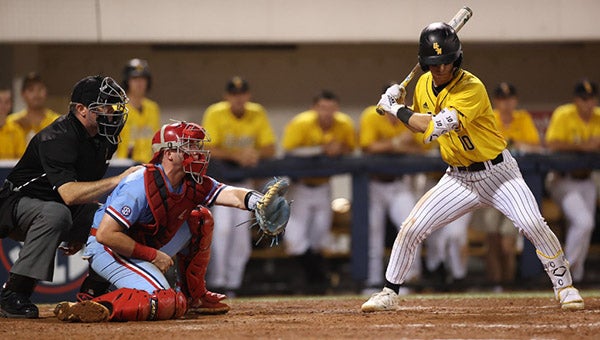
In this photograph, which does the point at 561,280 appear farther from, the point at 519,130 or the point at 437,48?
the point at 519,130

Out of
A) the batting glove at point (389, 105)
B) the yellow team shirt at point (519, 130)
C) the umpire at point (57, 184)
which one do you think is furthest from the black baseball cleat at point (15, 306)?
the yellow team shirt at point (519, 130)

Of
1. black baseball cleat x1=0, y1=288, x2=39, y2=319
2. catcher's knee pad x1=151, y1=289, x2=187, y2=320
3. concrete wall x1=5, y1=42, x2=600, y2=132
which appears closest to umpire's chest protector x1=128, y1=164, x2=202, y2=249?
catcher's knee pad x1=151, y1=289, x2=187, y2=320

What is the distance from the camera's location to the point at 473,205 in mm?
6871

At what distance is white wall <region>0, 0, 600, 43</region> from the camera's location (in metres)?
11.4

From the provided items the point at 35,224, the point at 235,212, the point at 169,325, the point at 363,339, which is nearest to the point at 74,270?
the point at 235,212

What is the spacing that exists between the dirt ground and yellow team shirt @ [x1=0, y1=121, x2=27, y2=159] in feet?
9.59

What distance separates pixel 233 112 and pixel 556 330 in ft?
17.4

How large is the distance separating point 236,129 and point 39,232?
4000mm

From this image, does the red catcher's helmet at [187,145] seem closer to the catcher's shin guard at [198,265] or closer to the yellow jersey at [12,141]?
the catcher's shin guard at [198,265]

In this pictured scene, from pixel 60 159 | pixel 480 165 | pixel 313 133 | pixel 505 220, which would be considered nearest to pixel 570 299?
pixel 480 165

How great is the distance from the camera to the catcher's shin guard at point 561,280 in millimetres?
6742

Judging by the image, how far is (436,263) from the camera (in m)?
10.5

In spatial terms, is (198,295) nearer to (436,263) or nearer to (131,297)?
(131,297)

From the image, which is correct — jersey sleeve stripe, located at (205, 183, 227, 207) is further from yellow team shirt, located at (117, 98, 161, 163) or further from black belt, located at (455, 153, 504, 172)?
yellow team shirt, located at (117, 98, 161, 163)
